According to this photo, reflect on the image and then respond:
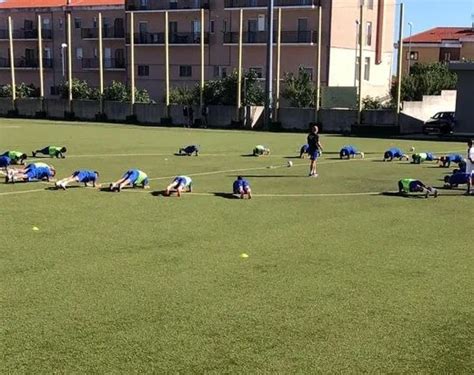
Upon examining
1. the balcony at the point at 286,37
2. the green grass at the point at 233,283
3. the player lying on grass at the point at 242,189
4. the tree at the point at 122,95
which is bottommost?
the green grass at the point at 233,283

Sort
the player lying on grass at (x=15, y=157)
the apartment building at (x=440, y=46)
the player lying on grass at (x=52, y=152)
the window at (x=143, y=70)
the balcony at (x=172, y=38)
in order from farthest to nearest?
the apartment building at (x=440, y=46) → the window at (x=143, y=70) → the balcony at (x=172, y=38) → the player lying on grass at (x=52, y=152) → the player lying on grass at (x=15, y=157)

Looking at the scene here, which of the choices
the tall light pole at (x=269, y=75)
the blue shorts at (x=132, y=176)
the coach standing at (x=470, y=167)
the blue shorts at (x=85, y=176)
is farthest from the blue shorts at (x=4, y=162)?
the tall light pole at (x=269, y=75)

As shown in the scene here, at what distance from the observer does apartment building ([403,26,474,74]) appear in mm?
77000

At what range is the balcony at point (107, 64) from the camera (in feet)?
208

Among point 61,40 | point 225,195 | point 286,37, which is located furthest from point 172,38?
point 225,195

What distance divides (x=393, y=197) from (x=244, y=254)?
20.6 feet

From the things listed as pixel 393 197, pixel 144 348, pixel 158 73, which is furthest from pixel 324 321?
pixel 158 73

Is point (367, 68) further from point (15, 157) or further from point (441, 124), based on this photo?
point (15, 157)

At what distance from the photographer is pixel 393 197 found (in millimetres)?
14242

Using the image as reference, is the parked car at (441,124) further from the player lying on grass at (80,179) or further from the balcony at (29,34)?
the balcony at (29,34)

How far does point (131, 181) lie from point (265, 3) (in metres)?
42.8

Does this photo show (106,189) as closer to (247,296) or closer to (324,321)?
(247,296)

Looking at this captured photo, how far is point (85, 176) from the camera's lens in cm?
1461

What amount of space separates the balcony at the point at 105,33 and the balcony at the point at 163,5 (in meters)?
3.00
